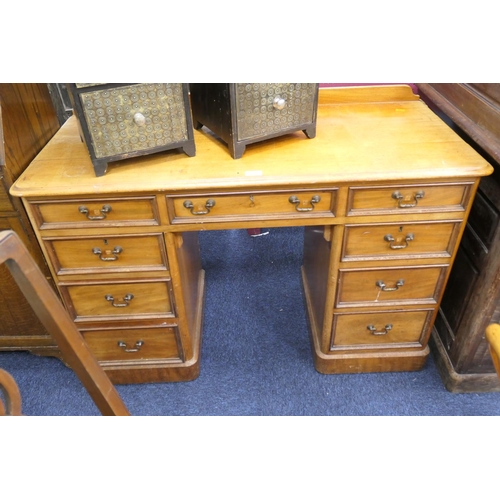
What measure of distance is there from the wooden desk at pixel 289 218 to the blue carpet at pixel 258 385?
9cm

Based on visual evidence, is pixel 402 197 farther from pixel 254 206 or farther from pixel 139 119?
pixel 139 119

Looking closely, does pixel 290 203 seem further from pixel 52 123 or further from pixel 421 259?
pixel 52 123

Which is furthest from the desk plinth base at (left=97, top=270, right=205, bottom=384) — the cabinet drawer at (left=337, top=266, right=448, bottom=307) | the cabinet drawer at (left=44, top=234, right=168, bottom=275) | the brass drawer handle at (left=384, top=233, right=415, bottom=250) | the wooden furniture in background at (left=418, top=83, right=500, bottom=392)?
the wooden furniture in background at (left=418, top=83, right=500, bottom=392)

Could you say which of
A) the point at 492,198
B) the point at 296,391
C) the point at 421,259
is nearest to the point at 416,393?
the point at 296,391

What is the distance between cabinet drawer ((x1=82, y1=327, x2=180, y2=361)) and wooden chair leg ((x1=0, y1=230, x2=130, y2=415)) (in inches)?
27.0

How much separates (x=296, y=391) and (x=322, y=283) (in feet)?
1.41

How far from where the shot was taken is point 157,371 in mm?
1567

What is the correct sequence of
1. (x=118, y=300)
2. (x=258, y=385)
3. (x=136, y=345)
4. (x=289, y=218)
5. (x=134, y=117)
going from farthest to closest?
1. (x=258, y=385)
2. (x=136, y=345)
3. (x=118, y=300)
4. (x=289, y=218)
5. (x=134, y=117)

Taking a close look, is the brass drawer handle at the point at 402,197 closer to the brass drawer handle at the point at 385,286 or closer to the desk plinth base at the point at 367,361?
the brass drawer handle at the point at 385,286

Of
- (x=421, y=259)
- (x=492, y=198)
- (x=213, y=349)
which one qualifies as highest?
(x=492, y=198)

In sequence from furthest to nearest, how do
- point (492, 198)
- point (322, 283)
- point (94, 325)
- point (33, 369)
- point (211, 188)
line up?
point (33, 369) < point (322, 283) < point (94, 325) < point (492, 198) < point (211, 188)

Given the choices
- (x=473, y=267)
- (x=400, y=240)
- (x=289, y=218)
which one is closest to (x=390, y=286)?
(x=400, y=240)

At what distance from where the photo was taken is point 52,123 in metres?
1.44

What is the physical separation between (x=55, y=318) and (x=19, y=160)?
82 cm
